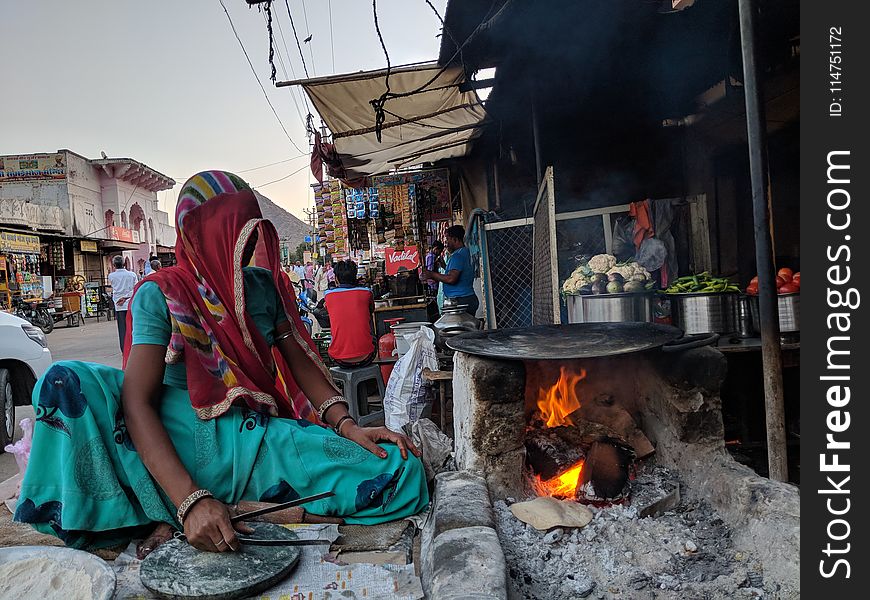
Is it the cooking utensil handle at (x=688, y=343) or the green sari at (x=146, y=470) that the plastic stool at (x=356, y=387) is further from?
the cooking utensil handle at (x=688, y=343)

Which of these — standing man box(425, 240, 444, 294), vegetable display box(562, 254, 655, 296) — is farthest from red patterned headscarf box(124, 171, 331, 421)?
standing man box(425, 240, 444, 294)

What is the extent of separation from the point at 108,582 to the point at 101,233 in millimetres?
29591

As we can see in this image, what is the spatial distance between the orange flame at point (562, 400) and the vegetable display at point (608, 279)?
149 centimetres

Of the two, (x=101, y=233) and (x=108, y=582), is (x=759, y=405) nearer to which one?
(x=108, y=582)

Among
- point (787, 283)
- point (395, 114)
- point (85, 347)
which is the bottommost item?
point (85, 347)

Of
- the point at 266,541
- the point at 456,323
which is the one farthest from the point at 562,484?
the point at 456,323

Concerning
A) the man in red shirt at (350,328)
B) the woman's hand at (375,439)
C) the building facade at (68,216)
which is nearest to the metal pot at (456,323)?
the man in red shirt at (350,328)

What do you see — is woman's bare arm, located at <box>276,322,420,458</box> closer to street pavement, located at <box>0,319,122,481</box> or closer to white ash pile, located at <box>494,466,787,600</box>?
white ash pile, located at <box>494,466,787,600</box>

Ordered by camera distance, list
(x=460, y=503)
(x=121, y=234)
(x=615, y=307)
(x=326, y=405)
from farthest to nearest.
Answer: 1. (x=121, y=234)
2. (x=615, y=307)
3. (x=326, y=405)
4. (x=460, y=503)

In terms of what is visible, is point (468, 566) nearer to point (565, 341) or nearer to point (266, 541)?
point (266, 541)

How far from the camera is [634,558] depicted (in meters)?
1.99

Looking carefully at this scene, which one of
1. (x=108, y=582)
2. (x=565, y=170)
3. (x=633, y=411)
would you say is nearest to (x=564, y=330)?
(x=633, y=411)

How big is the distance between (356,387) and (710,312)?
122 inches

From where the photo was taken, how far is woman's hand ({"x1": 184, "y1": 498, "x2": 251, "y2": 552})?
1.87 m
